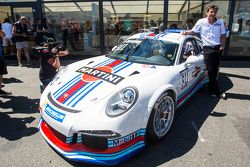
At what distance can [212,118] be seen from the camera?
364 cm

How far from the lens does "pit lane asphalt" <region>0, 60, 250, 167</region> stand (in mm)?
2537

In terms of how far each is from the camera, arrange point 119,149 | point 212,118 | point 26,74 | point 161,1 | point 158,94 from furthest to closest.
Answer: point 161,1 < point 26,74 < point 212,118 < point 158,94 < point 119,149

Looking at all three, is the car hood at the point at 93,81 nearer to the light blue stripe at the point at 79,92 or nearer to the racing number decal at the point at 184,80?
the light blue stripe at the point at 79,92

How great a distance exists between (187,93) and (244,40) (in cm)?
654

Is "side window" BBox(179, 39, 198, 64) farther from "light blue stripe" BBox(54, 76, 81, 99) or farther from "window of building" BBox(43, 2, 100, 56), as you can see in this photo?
"window of building" BBox(43, 2, 100, 56)

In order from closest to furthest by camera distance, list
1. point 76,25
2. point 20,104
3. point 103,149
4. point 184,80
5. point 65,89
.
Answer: point 103,149 → point 65,89 → point 184,80 → point 20,104 → point 76,25

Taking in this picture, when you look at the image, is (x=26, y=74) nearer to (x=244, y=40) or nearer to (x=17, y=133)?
(x=17, y=133)

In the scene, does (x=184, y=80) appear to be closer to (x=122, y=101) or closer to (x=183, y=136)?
(x=183, y=136)

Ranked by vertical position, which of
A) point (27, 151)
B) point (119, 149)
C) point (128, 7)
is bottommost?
point (27, 151)

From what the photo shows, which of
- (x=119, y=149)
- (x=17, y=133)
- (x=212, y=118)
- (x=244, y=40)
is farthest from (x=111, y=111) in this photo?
(x=244, y=40)

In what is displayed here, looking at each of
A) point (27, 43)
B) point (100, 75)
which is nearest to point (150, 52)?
point (100, 75)

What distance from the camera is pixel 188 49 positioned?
12.9 ft

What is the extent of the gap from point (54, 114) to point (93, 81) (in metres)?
0.65

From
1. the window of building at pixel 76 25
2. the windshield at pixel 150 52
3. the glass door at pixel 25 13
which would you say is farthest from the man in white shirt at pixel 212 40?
the glass door at pixel 25 13
